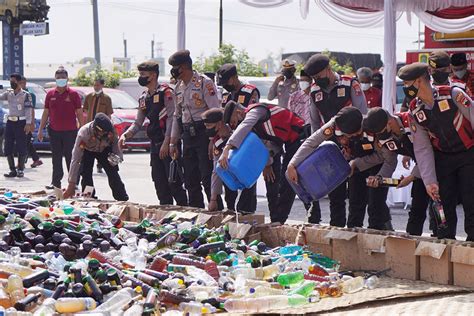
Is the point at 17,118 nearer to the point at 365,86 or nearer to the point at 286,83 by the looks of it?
the point at 286,83

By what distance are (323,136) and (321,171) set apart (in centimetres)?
31

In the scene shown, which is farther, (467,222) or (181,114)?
(181,114)

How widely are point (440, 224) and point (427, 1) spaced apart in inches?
287

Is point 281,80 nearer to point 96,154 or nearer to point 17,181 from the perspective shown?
point 96,154

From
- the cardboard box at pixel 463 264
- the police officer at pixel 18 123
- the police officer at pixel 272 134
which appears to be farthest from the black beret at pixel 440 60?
the police officer at pixel 18 123

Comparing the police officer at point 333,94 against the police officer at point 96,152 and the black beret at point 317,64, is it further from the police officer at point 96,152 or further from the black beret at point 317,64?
the police officer at point 96,152

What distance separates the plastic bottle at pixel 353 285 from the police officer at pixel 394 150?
4.85 feet

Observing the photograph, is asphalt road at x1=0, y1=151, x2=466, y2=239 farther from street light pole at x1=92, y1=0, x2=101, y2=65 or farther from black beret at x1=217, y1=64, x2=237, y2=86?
street light pole at x1=92, y1=0, x2=101, y2=65

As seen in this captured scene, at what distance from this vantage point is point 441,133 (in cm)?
807

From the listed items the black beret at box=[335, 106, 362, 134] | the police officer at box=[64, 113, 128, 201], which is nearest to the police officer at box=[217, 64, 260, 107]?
the police officer at box=[64, 113, 128, 201]

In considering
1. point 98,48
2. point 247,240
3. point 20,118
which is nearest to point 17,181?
point 20,118

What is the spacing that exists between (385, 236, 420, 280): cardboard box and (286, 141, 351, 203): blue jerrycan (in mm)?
1180

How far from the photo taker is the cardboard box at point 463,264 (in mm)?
7230

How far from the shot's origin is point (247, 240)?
8750mm
